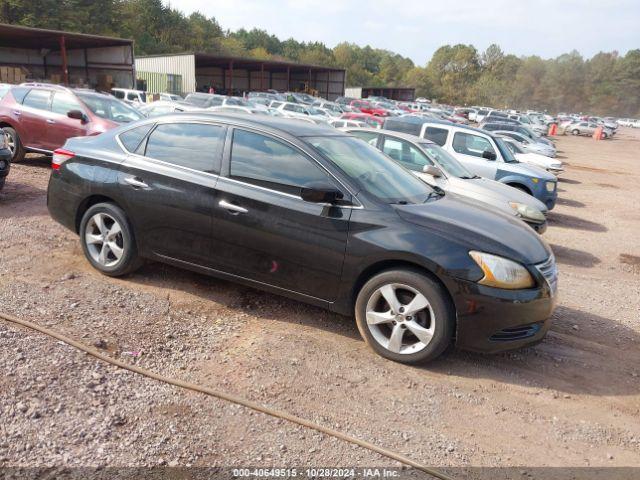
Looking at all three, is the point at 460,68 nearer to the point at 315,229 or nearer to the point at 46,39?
the point at 46,39

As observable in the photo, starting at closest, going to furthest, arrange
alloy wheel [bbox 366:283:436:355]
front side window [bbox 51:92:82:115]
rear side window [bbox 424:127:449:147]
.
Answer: alloy wheel [bbox 366:283:436:355] < front side window [bbox 51:92:82:115] < rear side window [bbox 424:127:449:147]

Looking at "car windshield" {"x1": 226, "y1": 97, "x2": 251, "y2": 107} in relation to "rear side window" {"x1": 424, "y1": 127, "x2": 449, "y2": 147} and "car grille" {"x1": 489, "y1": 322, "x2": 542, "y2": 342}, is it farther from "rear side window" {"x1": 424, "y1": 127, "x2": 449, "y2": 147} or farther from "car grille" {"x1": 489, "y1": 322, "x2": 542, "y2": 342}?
"car grille" {"x1": 489, "y1": 322, "x2": 542, "y2": 342}

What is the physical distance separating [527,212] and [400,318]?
15.2 ft

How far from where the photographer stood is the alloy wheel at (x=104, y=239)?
4.74 meters

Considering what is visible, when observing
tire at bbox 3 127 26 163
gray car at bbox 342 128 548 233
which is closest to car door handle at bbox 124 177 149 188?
gray car at bbox 342 128 548 233

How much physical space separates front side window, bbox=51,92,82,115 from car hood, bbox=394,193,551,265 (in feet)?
26.4

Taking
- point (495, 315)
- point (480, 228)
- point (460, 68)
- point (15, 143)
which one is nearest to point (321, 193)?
point (480, 228)

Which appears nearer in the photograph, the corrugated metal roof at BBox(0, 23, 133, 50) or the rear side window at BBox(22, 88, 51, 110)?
the rear side window at BBox(22, 88, 51, 110)

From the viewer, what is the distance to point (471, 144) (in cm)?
1061

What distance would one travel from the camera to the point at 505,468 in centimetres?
280

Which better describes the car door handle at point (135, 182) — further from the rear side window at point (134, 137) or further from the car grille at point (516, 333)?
the car grille at point (516, 333)

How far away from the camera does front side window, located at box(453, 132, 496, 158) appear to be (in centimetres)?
1059

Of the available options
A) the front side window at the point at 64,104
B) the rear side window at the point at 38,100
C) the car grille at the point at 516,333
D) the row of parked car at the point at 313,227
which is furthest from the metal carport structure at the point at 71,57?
the car grille at the point at 516,333

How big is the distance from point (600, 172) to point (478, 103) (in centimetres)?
11250
